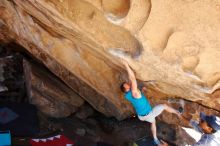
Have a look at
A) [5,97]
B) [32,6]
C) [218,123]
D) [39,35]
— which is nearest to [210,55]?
[218,123]

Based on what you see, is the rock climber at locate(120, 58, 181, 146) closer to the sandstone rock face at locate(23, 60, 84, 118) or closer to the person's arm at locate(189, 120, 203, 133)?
the person's arm at locate(189, 120, 203, 133)

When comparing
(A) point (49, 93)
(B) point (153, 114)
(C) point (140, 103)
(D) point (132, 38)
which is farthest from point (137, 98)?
(A) point (49, 93)

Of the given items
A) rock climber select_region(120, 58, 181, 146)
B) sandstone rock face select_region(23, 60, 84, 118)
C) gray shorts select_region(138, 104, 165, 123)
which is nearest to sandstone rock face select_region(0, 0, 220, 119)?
rock climber select_region(120, 58, 181, 146)

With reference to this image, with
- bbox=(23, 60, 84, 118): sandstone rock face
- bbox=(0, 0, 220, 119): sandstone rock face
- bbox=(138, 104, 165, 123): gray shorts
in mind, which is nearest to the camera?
bbox=(0, 0, 220, 119): sandstone rock face

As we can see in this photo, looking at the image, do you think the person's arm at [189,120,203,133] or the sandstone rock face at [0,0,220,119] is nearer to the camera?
Result: the sandstone rock face at [0,0,220,119]

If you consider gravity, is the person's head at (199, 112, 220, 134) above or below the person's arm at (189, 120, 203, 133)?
above

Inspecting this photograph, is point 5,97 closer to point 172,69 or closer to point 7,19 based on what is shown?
point 7,19

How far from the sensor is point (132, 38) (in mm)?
3648

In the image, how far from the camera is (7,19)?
16.2 feet

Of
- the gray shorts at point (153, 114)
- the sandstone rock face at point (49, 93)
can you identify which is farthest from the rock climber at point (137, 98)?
the sandstone rock face at point (49, 93)

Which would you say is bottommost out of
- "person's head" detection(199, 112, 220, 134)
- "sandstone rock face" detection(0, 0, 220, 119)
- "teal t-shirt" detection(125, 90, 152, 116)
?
"person's head" detection(199, 112, 220, 134)

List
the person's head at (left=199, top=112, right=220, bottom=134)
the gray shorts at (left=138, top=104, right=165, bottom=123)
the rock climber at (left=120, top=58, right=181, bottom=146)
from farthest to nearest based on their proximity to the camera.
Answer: the gray shorts at (left=138, top=104, right=165, bottom=123) → the rock climber at (left=120, top=58, right=181, bottom=146) → the person's head at (left=199, top=112, right=220, bottom=134)

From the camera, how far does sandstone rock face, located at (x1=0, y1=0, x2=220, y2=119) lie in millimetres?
3166

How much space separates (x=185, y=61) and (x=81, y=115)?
293cm
